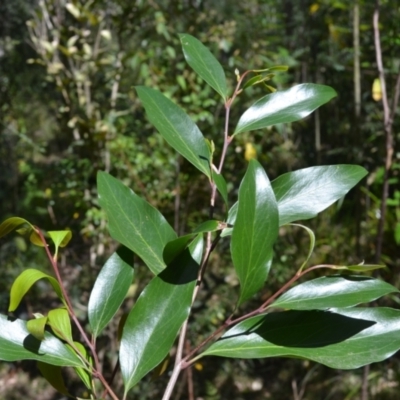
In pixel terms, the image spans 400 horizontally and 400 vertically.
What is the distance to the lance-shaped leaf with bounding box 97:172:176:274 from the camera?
21.6 inches

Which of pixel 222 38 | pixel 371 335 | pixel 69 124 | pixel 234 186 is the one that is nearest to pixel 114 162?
pixel 69 124

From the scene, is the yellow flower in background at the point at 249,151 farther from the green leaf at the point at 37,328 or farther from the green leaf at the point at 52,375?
the green leaf at the point at 37,328

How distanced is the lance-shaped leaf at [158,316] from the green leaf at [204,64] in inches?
8.0

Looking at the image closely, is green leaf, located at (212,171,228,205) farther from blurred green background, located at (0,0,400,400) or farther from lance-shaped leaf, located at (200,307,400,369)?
blurred green background, located at (0,0,400,400)

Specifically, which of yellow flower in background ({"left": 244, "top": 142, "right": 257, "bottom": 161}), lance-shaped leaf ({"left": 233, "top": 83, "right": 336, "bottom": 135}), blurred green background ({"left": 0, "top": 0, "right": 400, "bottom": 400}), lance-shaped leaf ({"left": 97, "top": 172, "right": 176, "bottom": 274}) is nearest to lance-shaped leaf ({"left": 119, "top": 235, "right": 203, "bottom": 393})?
lance-shaped leaf ({"left": 97, "top": 172, "right": 176, "bottom": 274})

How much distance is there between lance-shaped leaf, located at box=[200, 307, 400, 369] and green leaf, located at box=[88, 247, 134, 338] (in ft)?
0.38

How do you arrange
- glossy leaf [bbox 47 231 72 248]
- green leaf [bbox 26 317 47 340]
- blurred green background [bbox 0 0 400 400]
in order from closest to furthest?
green leaf [bbox 26 317 47 340], glossy leaf [bbox 47 231 72 248], blurred green background [bbox 0 0 400 400]

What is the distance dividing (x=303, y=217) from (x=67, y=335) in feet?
0.80

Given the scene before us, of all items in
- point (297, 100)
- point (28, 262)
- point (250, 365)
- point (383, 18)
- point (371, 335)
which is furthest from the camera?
point (28, 262)

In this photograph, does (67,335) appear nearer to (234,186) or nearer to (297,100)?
(297,100)

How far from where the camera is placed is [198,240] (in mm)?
530

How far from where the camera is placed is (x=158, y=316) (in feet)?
1.72

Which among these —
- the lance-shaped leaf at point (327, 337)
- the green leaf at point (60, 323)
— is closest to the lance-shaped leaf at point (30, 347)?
the green leaf at point (60, 323)

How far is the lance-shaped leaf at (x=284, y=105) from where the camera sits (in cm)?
62
